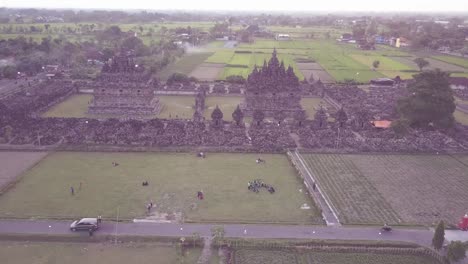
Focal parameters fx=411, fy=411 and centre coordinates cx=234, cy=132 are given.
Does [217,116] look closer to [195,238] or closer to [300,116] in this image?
[300,116]

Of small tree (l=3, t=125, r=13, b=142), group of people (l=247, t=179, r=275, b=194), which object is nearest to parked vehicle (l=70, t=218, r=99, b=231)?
group of people (l=247, t=179, r=275, b=194)

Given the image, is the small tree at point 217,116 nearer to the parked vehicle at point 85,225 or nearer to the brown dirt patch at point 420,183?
the brown dirt patch at point 420,183

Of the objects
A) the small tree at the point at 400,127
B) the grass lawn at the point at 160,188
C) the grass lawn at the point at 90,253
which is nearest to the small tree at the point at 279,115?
the grass lawn at the point at 160,188

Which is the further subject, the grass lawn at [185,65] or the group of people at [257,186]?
the grass lawn at [185,65]

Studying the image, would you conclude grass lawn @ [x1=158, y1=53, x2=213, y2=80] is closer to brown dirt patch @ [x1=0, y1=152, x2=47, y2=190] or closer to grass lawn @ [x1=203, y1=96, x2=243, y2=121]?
grass lawn @ [x1=203, y1=96, x2=243, y2=121]

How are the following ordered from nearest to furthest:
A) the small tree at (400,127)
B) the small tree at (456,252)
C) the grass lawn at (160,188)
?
the small tree at (456,252) < the grass lawn at (160,188) < the small tree at (400,127)
